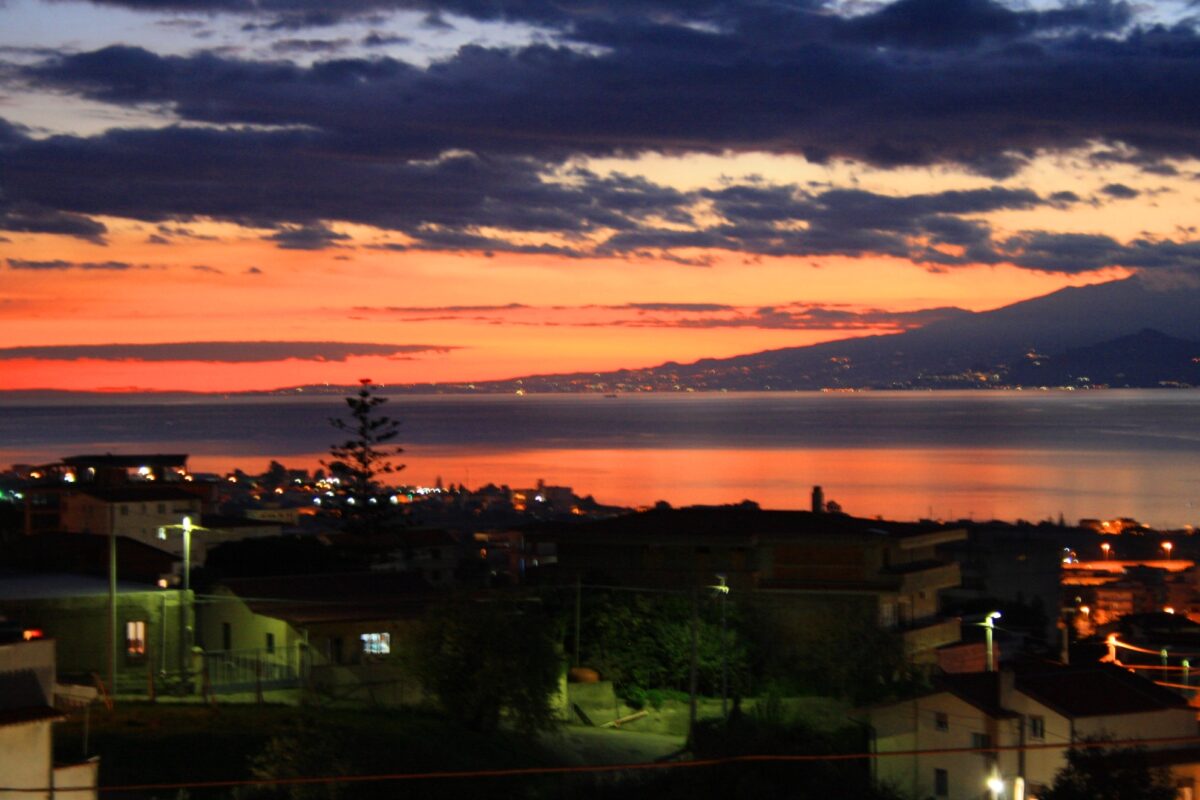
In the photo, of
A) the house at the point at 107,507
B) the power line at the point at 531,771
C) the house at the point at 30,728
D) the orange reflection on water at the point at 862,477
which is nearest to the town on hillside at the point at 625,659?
the house at the point at 30,728

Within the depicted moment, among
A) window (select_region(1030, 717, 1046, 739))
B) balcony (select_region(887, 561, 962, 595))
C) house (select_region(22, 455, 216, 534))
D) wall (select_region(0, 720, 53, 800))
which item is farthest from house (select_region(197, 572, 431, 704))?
house (select_region(22, 455, 216, 534))

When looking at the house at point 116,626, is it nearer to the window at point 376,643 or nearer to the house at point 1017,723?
the window at point 376,643

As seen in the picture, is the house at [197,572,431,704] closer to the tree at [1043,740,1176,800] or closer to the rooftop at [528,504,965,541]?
the rooftop at [528,504,965,541]

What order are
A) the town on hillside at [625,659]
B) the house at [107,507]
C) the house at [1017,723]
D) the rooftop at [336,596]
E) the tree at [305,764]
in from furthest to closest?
the house at [107,507] → the rooftop at [336,596] → the house at [1017,723] → the town on hillside at [625,659] → the tree at [305,764]

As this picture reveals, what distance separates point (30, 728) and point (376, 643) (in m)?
10.4

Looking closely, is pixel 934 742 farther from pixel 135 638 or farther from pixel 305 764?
pixel 135 638

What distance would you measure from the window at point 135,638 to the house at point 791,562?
7.30 m

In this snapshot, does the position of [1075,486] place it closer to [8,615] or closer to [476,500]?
[476,500]

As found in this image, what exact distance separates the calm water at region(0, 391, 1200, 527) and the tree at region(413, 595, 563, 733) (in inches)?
2143

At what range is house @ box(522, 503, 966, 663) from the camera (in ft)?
77.5

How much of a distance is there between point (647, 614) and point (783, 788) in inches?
289

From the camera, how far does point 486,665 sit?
56.3 ft

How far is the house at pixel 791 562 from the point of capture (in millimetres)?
23625

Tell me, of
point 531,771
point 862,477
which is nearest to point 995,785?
point 531,771
